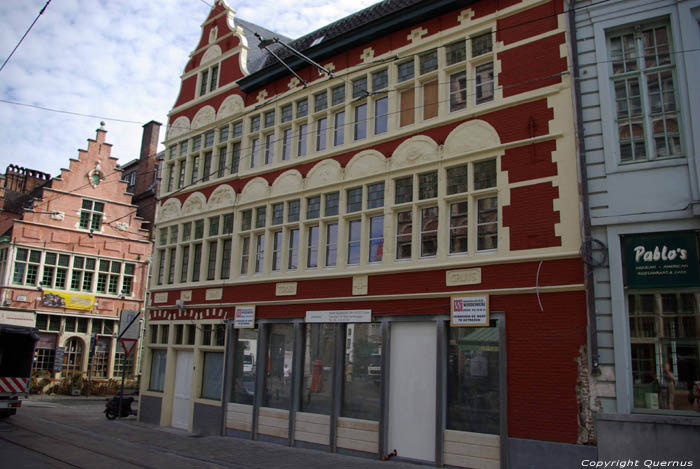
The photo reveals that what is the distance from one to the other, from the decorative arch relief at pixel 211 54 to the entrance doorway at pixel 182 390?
11.3 metres

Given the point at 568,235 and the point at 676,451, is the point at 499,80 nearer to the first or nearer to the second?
the point at 568,235

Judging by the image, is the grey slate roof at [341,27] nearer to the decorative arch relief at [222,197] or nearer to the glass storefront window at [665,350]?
the decorative arch relief at [222,197]

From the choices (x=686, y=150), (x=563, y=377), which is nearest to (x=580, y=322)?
(x=563, y=377)

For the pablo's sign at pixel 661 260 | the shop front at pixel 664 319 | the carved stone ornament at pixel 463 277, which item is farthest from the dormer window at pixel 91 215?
the shop front at pixel 664 319

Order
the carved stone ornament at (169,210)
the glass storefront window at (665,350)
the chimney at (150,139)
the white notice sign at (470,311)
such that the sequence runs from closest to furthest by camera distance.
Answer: the glass storefront window at (665,350), the white notice sign at (470,311), the carved stone ornament at (169,210), the chimney at (150,139)

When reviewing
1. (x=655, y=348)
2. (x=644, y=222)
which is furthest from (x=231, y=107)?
(x=655, y=348)

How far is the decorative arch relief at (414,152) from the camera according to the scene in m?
14.3

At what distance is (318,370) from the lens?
1587 centimetres

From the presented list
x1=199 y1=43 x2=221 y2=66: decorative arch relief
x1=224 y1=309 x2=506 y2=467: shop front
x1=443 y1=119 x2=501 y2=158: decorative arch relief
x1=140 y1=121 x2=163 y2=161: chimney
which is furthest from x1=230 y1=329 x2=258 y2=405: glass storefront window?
x1=140 y1=121 x2=163 y2=161: chimney

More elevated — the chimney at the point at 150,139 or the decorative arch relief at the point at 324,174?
the chimney at the point at 150,139

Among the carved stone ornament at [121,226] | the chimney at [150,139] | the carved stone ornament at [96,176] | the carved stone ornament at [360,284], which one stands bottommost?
the carved stone ornament at [360,284]

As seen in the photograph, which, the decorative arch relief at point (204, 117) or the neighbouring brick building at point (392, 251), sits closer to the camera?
the neighbouring brick building at point (392, 251)

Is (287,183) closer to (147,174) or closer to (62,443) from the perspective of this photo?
(62,443)

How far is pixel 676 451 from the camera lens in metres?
9.59
